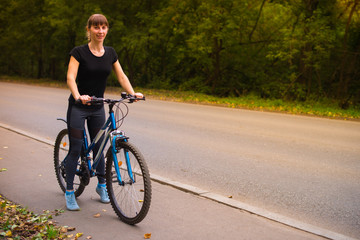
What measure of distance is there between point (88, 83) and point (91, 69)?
0.59 ft

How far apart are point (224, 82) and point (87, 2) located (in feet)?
38.7

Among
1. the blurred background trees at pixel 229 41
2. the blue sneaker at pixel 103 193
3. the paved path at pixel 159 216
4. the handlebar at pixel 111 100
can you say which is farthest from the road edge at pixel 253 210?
the blurred background trees at pixel 229 41

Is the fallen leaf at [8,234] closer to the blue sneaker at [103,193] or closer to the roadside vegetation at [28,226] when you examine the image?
the roadside vegetation at [28,226]

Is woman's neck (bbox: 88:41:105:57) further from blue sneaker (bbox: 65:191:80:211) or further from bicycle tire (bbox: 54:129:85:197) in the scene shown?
blue sneaker (bbox: 65:191:80:211)

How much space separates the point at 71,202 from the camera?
190 inches

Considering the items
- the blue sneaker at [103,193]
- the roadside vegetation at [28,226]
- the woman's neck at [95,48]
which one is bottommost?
the roadside vegetation at [28,226]

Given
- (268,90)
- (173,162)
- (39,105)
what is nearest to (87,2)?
(268,90)

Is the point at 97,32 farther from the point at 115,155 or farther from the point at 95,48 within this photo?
the point at 115,155

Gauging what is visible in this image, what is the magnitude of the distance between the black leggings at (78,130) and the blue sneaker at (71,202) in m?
0.08

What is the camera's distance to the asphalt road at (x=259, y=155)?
17.7 feet

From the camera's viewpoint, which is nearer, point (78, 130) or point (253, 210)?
point (78, 130)

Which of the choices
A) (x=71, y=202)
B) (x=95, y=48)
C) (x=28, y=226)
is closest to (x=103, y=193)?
(x=71, y=202)

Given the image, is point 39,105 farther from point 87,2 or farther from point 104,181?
point 87,2

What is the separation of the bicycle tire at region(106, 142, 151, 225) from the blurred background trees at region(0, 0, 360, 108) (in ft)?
52.0
